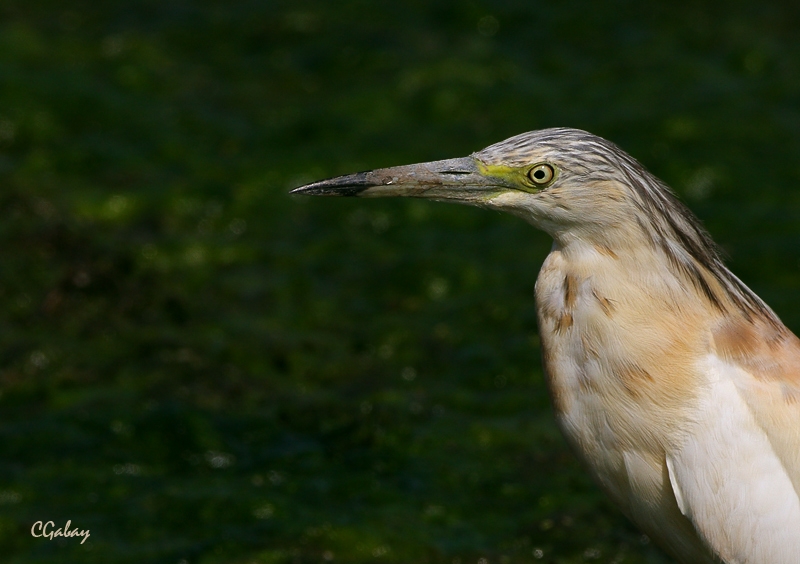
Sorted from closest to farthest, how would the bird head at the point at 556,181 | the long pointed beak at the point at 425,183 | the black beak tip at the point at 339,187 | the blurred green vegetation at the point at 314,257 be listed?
the bird head at the point at 556,181 → the long pointed beak at the point at 425,183 → the black beak tip at the point at 339,187 → the blurred green vegetation at the point at 314,257

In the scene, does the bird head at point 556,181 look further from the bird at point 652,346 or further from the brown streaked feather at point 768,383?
the brown streaked feather at point 768,383

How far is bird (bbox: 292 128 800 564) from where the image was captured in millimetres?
4043

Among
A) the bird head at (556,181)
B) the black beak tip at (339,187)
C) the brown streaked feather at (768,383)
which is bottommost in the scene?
the brown streaked feather at (768,383)

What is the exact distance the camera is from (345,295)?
7.96 metres

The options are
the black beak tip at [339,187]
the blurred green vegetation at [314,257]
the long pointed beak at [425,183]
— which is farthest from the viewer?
the blurred green vegetation at [314,257]

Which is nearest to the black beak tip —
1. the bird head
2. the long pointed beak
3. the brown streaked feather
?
the long pointed beak

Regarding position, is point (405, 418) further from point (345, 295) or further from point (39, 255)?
point (39, 255)

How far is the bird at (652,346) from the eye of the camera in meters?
4.04

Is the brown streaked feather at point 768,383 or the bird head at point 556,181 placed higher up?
the bird head at point 556,181

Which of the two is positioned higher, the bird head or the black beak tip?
the black beak tip

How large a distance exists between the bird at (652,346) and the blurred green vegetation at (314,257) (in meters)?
A: 1.73

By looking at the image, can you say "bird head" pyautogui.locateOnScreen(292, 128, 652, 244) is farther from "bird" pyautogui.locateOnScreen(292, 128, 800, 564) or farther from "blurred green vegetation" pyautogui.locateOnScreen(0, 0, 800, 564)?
"blurred green vegetation" pyautogui.locateOnScreen(0, 0, 800, 564)

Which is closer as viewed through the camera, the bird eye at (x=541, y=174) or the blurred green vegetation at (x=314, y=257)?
the bird eye at (x=541, y=174)

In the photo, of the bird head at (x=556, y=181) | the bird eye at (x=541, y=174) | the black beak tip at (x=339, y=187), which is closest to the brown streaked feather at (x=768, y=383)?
the bird head at (x=556, y=181)
